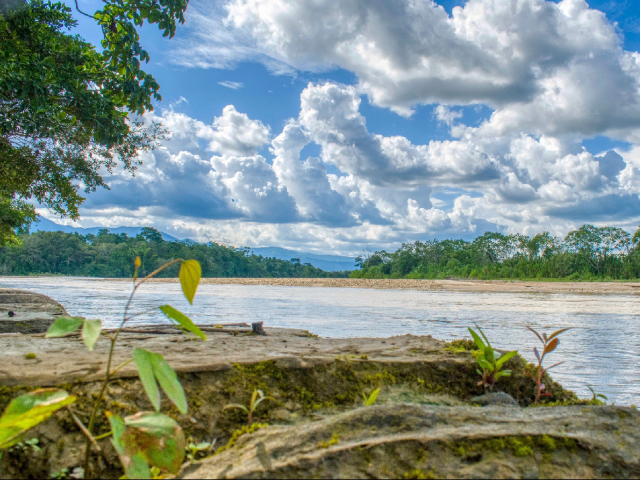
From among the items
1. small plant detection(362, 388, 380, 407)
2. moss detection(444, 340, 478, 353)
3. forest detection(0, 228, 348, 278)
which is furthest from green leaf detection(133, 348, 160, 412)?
forest detection(0, 228, 348, 278)

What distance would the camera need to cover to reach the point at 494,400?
2215mm

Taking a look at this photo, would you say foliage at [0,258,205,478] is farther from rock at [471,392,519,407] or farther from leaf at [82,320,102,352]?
rock at [471,392,519,407]

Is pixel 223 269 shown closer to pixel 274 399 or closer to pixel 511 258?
pixel 511 258

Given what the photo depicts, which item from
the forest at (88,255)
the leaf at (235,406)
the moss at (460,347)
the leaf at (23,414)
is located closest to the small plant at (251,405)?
the leaf at (235,406)

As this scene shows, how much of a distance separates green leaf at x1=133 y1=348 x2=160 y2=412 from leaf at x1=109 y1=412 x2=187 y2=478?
0.24 feet

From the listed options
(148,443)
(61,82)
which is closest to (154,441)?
(148,443)

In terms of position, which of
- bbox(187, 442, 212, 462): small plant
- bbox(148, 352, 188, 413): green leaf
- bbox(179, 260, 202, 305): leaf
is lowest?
bbox(187, 442, 212, 462): small plant

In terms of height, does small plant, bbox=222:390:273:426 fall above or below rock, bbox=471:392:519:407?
above

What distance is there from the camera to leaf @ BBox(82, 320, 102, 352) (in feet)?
3.96

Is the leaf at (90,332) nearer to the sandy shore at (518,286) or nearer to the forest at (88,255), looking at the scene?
the sandy shore at (518,286)

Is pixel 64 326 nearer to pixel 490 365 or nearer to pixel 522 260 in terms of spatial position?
pixel 490 365

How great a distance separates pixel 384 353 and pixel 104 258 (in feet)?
294

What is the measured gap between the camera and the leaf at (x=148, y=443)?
50.0 inches

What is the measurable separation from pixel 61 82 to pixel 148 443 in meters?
6.75
